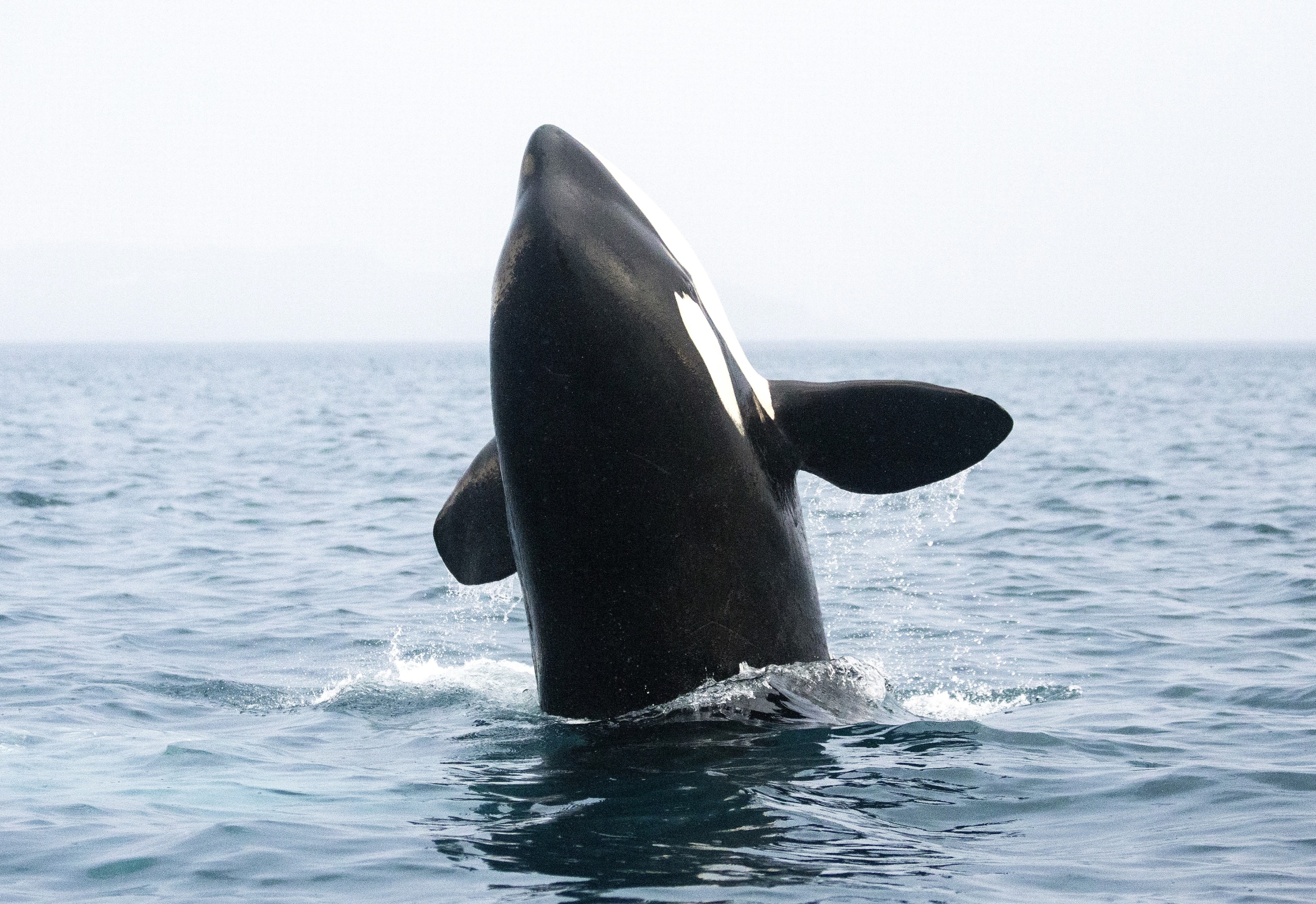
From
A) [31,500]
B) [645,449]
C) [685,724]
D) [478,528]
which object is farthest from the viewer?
[31,500]

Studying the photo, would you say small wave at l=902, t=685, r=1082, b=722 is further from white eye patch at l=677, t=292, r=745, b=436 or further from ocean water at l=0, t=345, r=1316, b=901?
white eye patch at l=677, t=292, r=745, b=436

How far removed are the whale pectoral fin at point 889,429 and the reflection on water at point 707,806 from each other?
151 cm

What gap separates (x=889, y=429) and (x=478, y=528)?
7.82 feet

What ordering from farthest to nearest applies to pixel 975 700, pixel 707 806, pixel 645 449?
pixel 975 700, pixel 645 449, pixel 707 806

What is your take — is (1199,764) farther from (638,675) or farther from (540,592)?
(540,592)

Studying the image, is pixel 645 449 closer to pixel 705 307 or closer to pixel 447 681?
pixel 705 307

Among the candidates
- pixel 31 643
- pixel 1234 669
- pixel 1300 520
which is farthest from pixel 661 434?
pixel 1300 520

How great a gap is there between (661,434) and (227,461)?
2796cm

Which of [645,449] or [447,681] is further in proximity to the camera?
[447,681]

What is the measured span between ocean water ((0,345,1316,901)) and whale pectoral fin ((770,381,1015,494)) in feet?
4.07

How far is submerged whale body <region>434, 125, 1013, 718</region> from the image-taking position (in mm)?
7297

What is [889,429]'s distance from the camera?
809cm

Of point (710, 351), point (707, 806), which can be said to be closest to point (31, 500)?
point (710, 351)

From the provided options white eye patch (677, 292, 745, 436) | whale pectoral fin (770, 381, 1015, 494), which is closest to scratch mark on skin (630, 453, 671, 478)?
white eye patch (677, 292, 745, 436)
